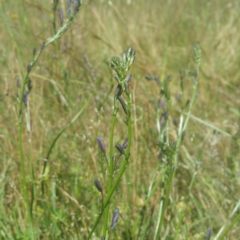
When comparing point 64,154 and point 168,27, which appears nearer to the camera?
point 64,154

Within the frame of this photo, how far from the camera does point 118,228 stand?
145cm

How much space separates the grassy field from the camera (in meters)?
1.17

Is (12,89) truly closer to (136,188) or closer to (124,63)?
(136,188)

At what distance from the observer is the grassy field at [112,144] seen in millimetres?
1170

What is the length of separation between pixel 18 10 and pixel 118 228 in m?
2.44

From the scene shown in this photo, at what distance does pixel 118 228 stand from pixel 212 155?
0.64 m

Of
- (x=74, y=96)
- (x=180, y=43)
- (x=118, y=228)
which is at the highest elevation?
(x=180, y=43)

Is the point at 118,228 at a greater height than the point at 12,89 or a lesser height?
lesser

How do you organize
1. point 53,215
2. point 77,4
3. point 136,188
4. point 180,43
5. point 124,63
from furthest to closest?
1. point 180,43
2. point 136,188
3. point 53,215
4. point 77,4
5. point 124,63

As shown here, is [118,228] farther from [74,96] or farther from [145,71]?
[145,71]

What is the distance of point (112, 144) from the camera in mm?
835

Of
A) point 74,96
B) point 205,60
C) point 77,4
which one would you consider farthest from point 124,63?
point 205,60

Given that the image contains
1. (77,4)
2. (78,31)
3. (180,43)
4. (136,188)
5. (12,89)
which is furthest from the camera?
(180,43)

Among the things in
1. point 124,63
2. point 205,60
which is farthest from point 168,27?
point 124,63
